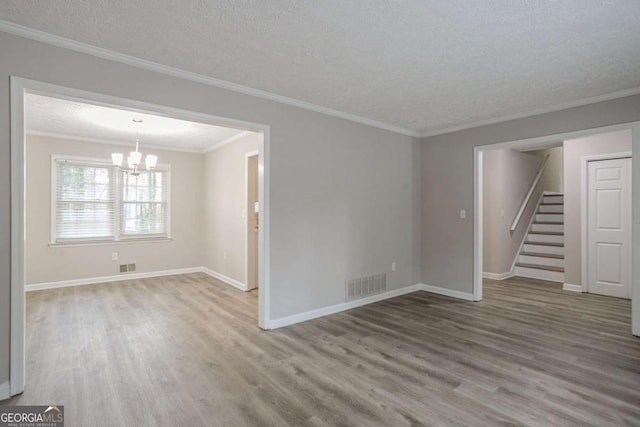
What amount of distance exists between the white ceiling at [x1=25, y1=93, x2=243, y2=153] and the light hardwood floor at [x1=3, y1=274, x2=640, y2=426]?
8.21ft

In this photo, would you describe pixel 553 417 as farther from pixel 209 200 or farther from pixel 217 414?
pixel 209 200

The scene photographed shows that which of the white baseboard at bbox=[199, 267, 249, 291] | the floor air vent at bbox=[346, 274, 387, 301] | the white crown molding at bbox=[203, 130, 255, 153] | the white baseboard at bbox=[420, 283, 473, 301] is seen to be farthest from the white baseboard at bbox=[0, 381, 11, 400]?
the white baseboard at bbox=[420, 283, 473, 301]

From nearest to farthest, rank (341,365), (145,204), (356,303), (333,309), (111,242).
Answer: (341,365), (333,309), (356,303), (111,242), (145,204)

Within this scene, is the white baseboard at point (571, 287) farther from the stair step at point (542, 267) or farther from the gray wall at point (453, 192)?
the gray wall at point (453, 192)

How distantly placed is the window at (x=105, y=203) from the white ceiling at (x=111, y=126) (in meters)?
0.54

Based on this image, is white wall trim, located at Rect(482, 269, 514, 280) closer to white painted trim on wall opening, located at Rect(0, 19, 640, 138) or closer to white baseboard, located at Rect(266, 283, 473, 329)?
white baseboard, located at Rect(266, 283, 473, 329)

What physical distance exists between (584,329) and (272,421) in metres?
3.51

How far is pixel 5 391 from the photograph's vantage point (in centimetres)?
219

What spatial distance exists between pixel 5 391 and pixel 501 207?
696 centimetres

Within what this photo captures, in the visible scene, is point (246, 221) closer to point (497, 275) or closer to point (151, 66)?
point (151, 66)

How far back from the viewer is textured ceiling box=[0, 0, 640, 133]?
78.9 inches

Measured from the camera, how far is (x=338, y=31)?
2.26 meters

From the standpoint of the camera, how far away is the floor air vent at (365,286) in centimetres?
432

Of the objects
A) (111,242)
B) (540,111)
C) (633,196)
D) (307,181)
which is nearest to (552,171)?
(540,111)
